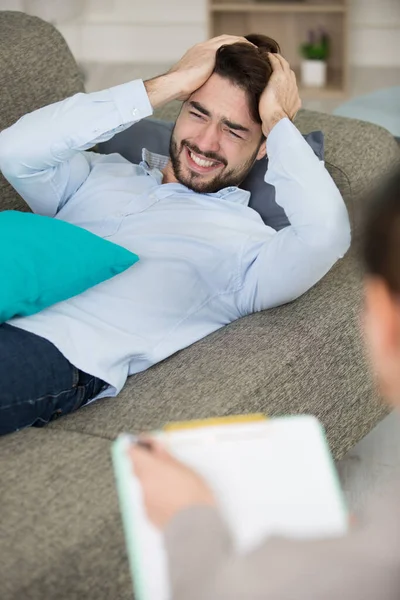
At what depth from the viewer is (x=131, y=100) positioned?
7.23ft

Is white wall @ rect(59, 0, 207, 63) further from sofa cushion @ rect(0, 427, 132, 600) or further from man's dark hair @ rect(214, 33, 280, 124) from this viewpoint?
sofa cushion @ rect(0, 427, 132, 600)

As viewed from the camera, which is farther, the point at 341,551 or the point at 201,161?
the point at 201,161

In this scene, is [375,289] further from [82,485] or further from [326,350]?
[326,350]

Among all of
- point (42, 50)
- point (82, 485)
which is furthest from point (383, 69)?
point (82, 485)

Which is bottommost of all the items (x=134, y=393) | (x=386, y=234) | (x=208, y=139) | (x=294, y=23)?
Answer: (x=294, y=23)

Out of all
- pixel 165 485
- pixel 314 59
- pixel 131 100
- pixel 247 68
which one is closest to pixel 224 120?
pixel 247 68

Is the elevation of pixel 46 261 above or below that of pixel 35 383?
above

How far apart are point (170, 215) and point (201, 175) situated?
0.14 m

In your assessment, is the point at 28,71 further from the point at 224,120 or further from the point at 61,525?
the point at 61,525

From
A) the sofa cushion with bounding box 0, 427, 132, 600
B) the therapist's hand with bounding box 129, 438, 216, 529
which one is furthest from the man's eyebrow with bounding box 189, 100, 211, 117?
the therapist's hand with bounding box 129, 438, 216, 529

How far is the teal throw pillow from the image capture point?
6.33ft

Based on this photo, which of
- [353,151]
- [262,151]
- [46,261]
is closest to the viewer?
[46,261]

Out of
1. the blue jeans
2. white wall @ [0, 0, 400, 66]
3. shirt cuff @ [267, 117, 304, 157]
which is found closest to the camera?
the blue jeans

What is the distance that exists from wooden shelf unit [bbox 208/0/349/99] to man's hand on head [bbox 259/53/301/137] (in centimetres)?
331
